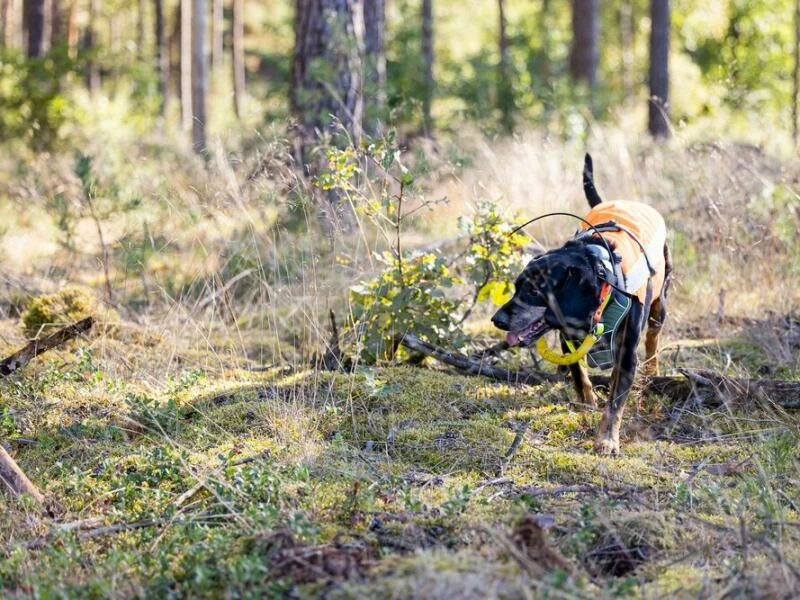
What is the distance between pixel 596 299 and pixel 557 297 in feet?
0.56

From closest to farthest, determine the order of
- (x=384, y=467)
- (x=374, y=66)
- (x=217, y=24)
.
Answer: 1. (x=384, y=467)
2. (x=374, y=66)
3. (x=217, y=24)

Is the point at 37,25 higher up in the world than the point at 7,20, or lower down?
lower down

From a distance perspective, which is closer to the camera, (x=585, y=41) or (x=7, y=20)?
(x=585, y=41)

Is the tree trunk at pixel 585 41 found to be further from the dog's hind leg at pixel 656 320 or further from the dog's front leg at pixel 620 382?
the dog's front leg at pixel 620 382

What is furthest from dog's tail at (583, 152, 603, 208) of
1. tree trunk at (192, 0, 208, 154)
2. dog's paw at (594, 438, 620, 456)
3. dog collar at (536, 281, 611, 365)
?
tree trunk at (192, 0, 208, 154)

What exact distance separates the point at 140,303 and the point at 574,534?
174 inches

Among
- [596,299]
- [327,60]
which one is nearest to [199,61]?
[327,60]

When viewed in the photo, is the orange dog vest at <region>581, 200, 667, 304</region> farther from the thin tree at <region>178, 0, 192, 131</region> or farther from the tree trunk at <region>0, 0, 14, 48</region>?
the tree trunk at <region>0, 0, 14, 48</region>

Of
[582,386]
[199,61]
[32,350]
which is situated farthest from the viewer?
[199,61]

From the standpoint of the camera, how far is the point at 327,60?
7777 millimetres

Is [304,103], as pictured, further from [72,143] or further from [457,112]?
[457,112]

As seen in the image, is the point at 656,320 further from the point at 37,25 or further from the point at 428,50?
the point at 37,25

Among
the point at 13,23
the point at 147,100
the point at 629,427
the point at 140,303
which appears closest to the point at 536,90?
the point at 140,303

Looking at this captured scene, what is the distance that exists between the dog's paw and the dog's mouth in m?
0.55
